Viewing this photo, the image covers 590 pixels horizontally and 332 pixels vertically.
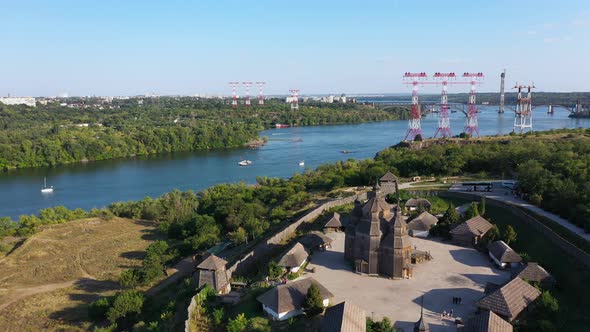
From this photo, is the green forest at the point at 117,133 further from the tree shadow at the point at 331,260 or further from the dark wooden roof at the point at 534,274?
the dark wooden roof at the point at 534,274

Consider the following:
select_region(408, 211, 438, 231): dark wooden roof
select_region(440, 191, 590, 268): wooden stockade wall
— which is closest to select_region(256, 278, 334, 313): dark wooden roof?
select_region(408, 211, 438, 231): dark wooden roof

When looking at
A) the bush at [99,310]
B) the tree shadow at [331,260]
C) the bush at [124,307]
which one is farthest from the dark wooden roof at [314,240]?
the bush at [99,310]

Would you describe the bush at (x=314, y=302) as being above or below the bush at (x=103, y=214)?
above

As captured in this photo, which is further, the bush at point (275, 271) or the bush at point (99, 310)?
the bush at point (99, 310)

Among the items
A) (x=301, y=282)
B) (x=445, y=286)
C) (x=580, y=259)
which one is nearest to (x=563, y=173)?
(x=580, y=259)

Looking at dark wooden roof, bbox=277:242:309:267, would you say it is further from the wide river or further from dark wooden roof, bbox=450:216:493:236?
the wide river
